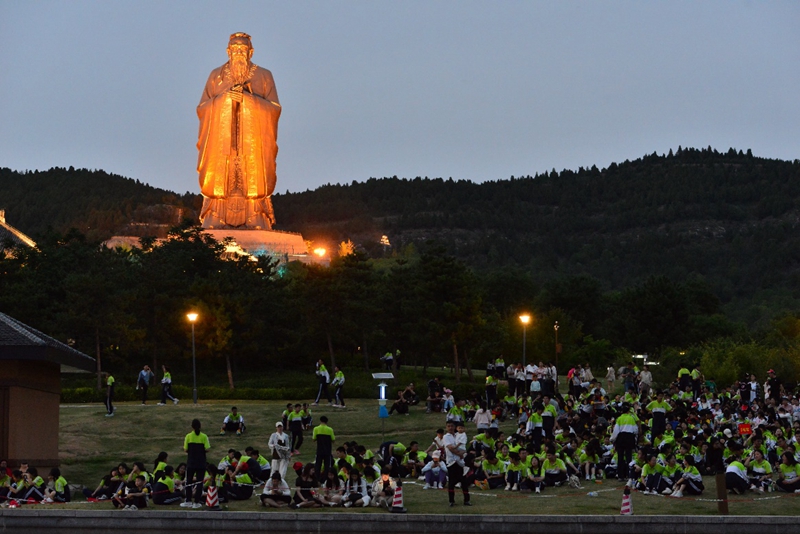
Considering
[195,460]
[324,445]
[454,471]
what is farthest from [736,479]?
[195,460]

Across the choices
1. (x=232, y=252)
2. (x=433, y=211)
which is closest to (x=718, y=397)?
(x=232, y=252)

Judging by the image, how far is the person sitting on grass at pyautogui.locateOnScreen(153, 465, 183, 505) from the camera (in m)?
17.3

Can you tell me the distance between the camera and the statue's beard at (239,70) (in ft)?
186

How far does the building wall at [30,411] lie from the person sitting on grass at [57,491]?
1571 millimetres

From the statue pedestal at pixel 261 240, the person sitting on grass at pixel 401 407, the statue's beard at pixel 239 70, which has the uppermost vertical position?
the statue's beard at pixel 239 70

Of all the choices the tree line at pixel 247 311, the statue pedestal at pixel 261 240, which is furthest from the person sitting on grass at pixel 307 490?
the statue pedestal at pixel 261 240

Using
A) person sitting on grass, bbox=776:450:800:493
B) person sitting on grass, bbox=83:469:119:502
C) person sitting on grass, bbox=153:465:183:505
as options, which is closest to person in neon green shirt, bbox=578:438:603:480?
person sitting on grass, bbox=776:450:800:493

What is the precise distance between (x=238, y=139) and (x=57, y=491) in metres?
40.4

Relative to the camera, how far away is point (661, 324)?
2279 inches

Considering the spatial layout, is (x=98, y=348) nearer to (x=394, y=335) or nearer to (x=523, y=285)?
(x=394, y=335)

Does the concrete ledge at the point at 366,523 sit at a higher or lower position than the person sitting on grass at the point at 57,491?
lower

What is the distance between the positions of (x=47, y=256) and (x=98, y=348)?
8.89 m

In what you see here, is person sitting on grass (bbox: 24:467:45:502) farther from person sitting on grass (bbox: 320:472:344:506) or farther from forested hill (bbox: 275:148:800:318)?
forested hill (bbox: 275:148:800:318)

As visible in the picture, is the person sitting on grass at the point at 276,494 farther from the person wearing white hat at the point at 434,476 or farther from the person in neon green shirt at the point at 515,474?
the person in neon green shirt at the point at 515,474
